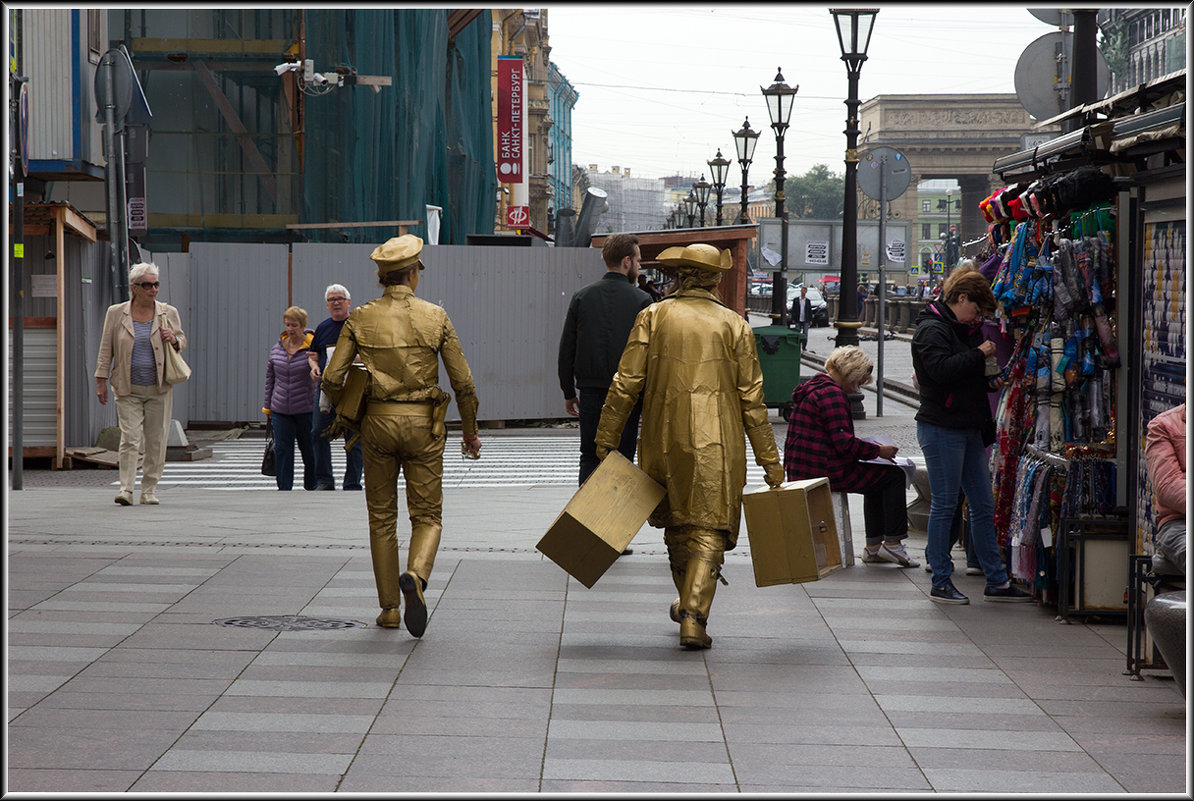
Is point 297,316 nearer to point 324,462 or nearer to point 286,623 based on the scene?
point 324,462

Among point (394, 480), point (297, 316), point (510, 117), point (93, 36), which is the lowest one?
point (394, 480)

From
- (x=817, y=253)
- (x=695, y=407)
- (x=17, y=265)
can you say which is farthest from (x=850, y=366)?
(x=817, y=253)

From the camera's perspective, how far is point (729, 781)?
4629mm

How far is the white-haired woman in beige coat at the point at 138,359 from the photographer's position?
10953 millimetres

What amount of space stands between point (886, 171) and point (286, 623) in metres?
13.6

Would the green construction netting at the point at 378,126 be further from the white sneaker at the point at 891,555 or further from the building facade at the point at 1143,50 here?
the building facade at the point at 1143,50

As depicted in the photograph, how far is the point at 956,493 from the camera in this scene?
7883 millimetres

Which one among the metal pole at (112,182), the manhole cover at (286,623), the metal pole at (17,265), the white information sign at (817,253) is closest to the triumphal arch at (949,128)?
the white information sign at (817,253)

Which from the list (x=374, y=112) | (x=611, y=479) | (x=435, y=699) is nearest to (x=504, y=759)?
(x=435, y=699)

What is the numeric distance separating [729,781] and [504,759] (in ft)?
2.48

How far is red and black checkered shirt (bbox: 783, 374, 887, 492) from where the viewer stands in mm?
8836

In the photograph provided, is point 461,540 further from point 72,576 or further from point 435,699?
point 435,699

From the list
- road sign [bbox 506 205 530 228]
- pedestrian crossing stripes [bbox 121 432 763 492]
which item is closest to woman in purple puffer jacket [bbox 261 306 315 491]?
pedestrian crossing stripes [bbox 121 432 763 492]

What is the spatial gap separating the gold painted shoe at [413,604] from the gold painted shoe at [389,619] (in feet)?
1.11
